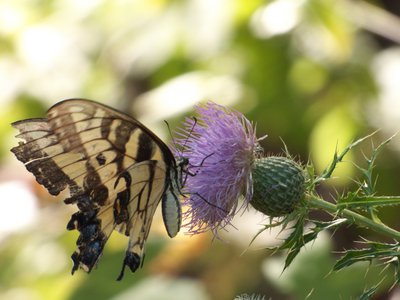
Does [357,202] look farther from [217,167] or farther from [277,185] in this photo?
[217,167]

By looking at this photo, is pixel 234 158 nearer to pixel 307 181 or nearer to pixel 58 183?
pixel 307 181

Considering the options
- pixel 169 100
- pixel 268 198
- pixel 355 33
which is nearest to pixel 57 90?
pixel 169 100

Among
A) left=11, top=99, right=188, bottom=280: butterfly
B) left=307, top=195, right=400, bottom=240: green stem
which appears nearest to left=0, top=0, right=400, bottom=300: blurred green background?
left=11, top=99, right=188, bottom=280: butterfly

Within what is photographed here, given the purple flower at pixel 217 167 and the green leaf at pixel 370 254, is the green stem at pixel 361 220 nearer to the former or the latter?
the green leaf at pixel 370 254

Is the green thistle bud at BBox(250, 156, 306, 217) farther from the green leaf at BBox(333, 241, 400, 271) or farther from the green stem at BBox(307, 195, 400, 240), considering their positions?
the green leaf at BBox(333, 241, 400, 271)

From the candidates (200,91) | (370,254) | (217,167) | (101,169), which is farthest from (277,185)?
(200,91)
